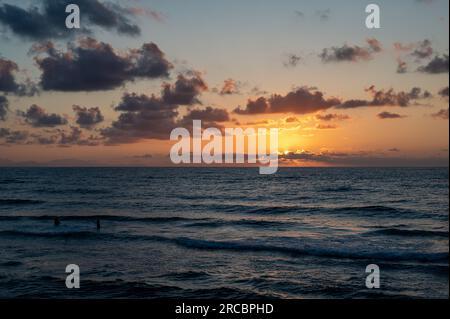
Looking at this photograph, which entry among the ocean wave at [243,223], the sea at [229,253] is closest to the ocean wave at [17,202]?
the sea at [229,253]

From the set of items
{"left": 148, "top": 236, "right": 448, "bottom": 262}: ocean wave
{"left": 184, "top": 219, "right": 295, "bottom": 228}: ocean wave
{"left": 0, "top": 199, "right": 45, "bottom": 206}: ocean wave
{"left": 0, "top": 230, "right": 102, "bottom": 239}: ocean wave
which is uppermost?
{"left": 148, "top": 236, "right": 448, "bottom": 262}: ocean wave

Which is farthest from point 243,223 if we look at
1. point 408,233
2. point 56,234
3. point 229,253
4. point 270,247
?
point 56,234

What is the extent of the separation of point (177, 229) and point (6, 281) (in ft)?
51.7

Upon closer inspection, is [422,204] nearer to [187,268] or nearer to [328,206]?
[328,206]

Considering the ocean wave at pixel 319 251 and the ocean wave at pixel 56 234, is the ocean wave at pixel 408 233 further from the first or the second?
the ocean wave at pixel 56 234

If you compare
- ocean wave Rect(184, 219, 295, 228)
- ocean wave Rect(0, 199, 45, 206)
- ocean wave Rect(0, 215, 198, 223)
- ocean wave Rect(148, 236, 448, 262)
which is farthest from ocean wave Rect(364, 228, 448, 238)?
ocean wave Rect(0, 199, 45, 206)

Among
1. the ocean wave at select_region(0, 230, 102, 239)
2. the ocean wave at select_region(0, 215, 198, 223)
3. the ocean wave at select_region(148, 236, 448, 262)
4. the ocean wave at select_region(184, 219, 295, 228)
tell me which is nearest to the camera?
the ocean wave at select_region(148, 236, 448, 262)

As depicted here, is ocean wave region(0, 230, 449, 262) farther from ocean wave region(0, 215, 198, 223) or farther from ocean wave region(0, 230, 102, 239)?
ocean wave region(0, 215, 198, 223)

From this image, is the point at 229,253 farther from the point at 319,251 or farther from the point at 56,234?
the point at 56,234

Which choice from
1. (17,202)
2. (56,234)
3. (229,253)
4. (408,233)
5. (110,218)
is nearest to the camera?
(229,253)

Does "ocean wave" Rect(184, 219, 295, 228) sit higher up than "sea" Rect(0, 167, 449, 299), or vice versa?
"sea" Rect(0, 167, 449, 299)
